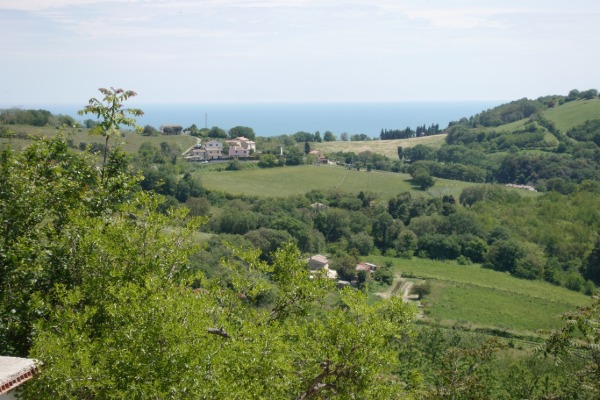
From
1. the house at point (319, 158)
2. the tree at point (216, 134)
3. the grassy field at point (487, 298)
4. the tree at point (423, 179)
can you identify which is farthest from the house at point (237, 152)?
the grassy field at point (487, 298)

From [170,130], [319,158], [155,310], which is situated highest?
[170,130]

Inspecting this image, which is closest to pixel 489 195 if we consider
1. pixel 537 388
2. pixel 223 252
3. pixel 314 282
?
pixel 223 252

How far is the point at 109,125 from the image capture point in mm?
9664

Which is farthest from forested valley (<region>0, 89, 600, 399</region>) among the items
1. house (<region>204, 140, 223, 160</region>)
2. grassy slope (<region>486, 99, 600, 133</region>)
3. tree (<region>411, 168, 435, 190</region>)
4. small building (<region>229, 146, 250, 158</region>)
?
grassy slope (<region>486, 99, 600, 133</region>)

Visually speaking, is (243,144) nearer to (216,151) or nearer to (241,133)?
(216,151)

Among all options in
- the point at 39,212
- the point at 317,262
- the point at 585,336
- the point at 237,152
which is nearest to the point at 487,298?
the point at 317,262

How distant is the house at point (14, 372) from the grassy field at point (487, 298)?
32.2m

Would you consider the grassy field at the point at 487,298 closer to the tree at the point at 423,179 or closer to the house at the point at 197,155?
the tree at the point at 423,179

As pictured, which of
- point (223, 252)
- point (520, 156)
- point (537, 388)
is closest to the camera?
point (537, 388)

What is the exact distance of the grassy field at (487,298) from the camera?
37.4 meters

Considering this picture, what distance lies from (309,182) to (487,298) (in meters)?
32.9

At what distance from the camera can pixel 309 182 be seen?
234ft

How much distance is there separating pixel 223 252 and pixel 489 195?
38.8 meters

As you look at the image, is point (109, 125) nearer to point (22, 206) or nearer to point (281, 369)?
point (22, 206)
